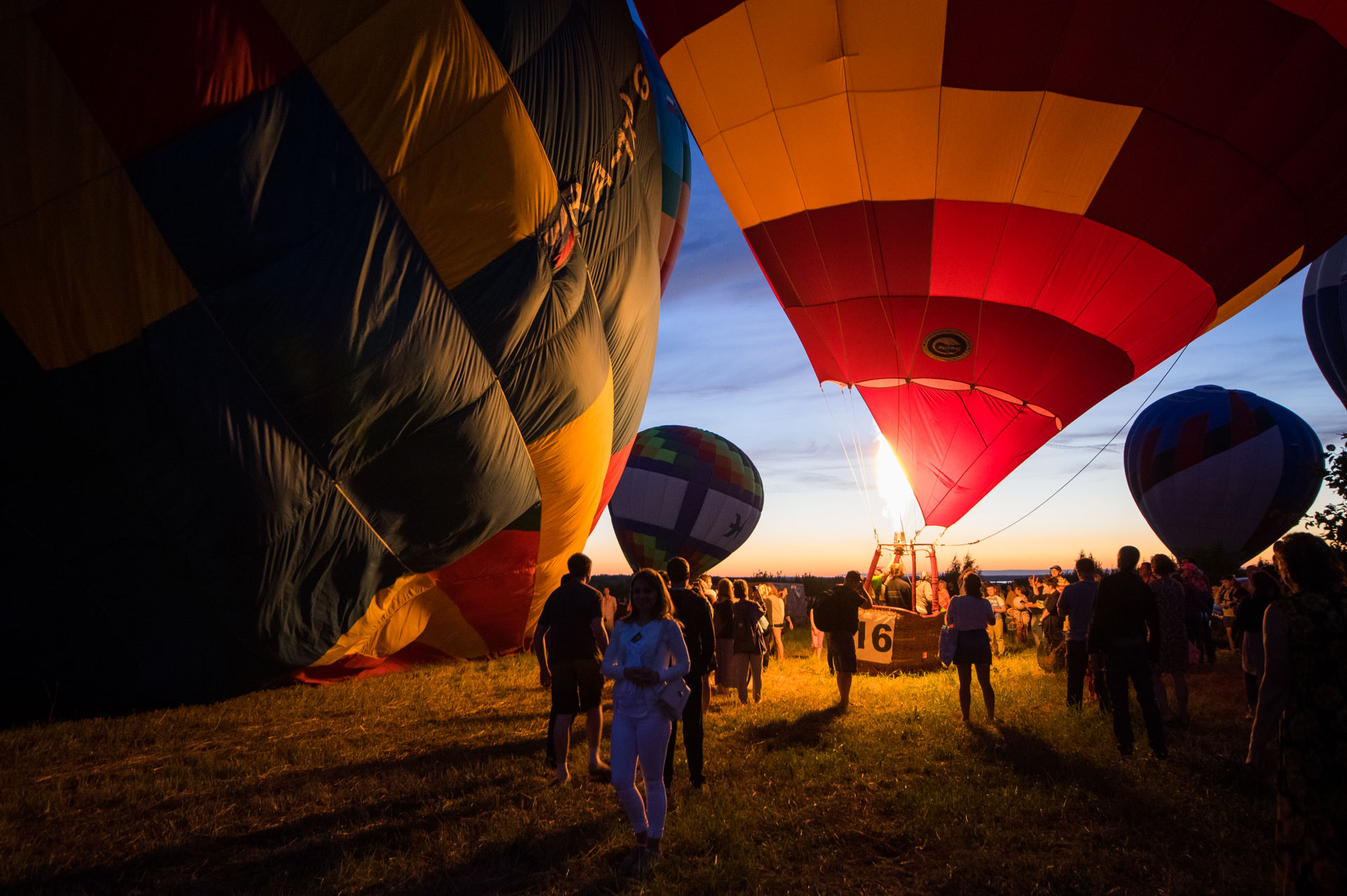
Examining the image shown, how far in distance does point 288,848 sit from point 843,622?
5.00 metres

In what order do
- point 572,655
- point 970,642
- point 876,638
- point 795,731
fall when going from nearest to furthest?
point 572,655 → point 795,731 → point 970,642 → point 876,638

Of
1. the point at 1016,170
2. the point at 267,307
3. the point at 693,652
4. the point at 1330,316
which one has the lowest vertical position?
the point at 693,652

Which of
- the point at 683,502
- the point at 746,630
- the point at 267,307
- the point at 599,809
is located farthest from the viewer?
the point at 683,502

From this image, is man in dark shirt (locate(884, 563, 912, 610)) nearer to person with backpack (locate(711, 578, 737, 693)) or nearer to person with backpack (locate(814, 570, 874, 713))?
person with backpack (locate(814, 570, 874, 713))

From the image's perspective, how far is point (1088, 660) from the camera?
23.1ft

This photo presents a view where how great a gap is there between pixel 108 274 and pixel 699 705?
4857mm

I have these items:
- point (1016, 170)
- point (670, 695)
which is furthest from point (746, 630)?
point (1016, 170)

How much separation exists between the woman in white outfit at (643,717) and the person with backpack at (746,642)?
13.6ft

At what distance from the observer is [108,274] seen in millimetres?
5250

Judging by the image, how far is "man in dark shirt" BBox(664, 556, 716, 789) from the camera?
4.66 meters

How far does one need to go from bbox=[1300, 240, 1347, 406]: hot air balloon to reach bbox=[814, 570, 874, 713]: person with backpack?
19936 mm

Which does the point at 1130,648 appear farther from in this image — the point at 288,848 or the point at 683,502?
the point at 683,502

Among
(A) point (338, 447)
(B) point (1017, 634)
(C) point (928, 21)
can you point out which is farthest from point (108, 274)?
(B) point (1017, 634)

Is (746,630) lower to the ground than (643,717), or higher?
higher
